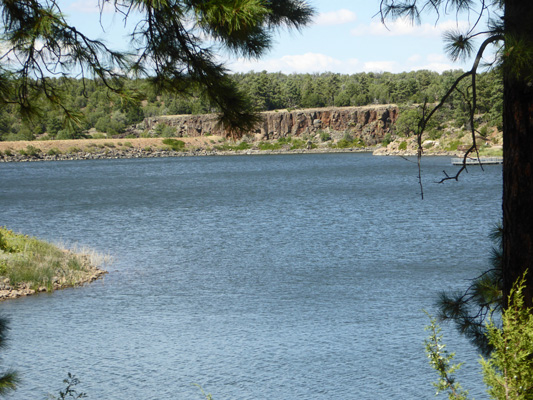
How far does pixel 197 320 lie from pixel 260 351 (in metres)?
2.91

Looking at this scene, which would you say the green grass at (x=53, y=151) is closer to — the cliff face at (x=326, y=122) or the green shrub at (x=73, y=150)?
the green shrub at (x=73, y=150)

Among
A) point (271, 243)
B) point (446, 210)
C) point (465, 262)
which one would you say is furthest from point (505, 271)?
point (446, 210)

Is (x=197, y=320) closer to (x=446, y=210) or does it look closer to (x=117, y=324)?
(x=117, y=324)

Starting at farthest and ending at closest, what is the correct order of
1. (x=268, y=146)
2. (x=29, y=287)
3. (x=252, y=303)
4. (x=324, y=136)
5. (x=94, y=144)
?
(x=324, y=136) → (x=268, y=146) → (x=94, y=144) → (x=29, y=287) → (x=252, y=303)

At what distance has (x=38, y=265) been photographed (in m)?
19.1

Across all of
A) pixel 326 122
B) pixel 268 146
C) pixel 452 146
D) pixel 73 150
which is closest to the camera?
pixel 452 146

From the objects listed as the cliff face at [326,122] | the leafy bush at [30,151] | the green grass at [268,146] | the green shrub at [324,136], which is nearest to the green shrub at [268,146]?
the green grass at [268,146]

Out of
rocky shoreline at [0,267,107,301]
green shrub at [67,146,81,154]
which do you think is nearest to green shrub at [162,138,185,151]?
green shrub at [67,146,81,154]

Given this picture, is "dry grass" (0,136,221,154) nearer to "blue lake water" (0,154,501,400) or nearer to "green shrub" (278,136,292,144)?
"green shrub" (278,136,292,144)

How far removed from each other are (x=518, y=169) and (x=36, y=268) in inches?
622

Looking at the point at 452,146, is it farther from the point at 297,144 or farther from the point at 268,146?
the point at 268,146

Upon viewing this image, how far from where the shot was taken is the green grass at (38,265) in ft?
60.3

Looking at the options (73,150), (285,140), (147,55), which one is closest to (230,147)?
(285,140)

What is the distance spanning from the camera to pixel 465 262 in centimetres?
2205
